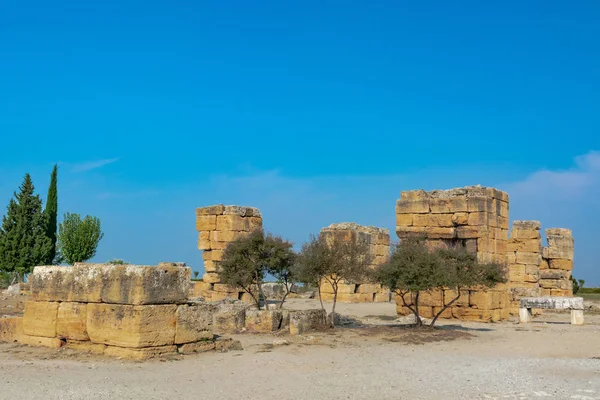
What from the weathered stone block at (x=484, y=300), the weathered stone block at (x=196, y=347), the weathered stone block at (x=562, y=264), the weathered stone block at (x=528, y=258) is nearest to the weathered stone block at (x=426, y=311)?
the weathered stone block at (x=484, y=300)

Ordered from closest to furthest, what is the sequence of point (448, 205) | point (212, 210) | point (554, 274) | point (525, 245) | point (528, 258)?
point (448, 205)
point (212, 210)
point (528, 258)
point (525, 245)
point (554, 274)

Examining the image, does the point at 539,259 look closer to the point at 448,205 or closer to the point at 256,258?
the point at 448,205

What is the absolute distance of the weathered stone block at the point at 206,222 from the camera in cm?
2311

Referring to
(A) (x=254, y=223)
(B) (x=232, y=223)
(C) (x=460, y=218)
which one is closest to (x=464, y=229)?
(C) (x=460, y=218)

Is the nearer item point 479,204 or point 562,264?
point 479,204

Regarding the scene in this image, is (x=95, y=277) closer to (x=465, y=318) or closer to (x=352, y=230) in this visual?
(x=465, y=318)

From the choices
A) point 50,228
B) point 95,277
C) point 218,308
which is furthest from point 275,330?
point 50,228

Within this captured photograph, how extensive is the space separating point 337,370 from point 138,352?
3.17 m

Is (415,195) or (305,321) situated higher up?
(415,195)

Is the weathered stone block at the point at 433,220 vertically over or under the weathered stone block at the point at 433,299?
over

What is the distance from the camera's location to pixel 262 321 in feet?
47.1

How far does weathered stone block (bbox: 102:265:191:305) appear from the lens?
10.2 metres

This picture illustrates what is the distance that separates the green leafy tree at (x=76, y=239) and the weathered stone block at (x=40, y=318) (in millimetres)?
29618

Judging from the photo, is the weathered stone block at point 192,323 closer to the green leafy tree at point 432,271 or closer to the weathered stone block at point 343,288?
the green leafy tree at point 432,271
